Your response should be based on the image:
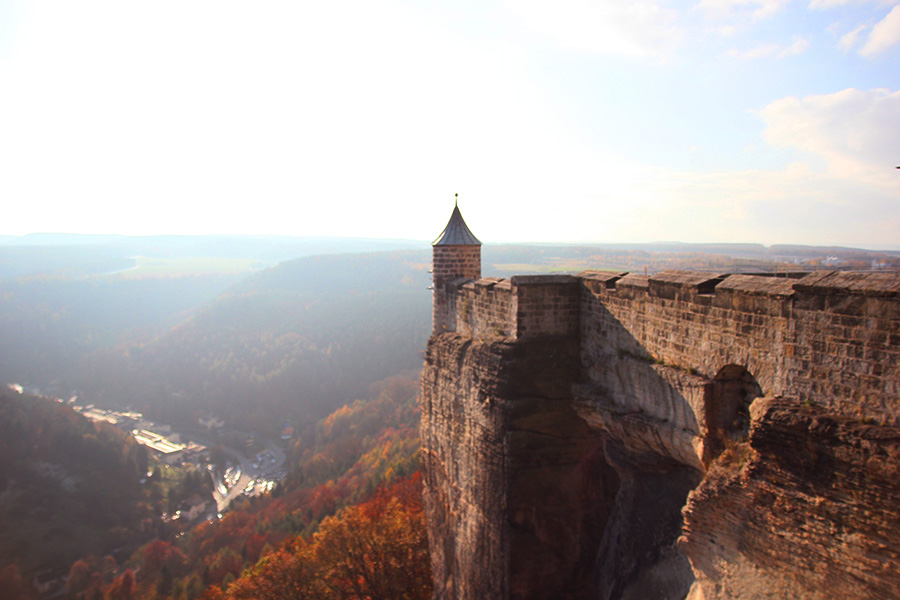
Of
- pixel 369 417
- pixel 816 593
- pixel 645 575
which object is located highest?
pixel 816 593

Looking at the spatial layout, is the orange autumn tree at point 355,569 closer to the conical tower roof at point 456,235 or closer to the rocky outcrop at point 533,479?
the rocky outcrop at point 533,479

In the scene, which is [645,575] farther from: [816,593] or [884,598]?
[884,598]

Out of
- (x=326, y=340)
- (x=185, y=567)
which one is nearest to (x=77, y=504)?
(x=185, y=567)

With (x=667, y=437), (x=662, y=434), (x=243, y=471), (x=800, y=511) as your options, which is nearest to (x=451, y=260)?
(x=662, y=434)

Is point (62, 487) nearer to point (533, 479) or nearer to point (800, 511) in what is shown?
point (533, 479)

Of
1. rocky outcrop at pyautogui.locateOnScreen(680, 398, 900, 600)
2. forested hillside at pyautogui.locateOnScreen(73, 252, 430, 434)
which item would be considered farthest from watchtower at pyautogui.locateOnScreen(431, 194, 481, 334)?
forested hillside at pyautogui.locateOnScreen(73, 252, 430, 434)

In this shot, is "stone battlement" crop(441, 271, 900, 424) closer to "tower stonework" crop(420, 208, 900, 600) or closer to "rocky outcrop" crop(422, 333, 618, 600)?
"tower stonework" crop(420, 208, 900, 600)
